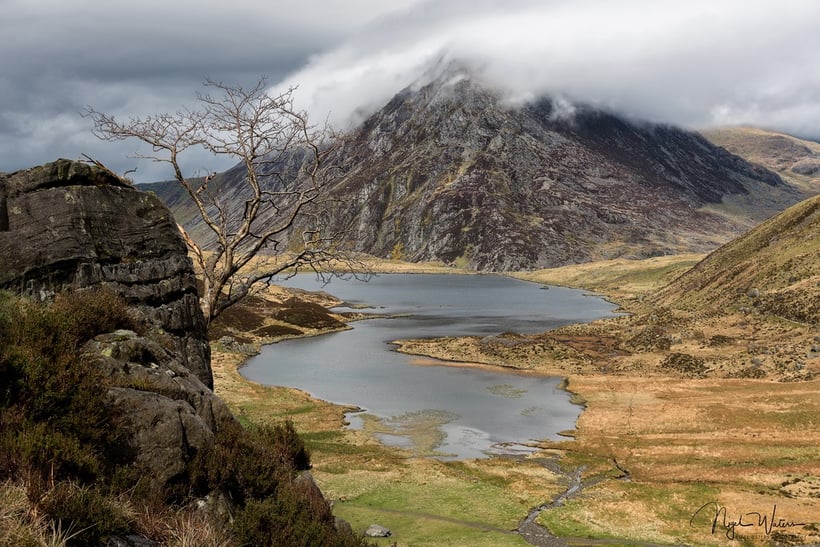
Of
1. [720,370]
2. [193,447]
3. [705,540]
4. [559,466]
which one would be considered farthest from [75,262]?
[720,370]

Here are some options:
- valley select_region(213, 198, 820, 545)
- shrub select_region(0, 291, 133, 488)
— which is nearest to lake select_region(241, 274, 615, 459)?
valley select_region(213, 198, 820, 545)

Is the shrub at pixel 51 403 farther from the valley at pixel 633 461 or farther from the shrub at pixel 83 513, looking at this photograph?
the valley at pixel 633 461

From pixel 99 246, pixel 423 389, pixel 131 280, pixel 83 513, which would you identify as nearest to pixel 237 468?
pixel 83 513

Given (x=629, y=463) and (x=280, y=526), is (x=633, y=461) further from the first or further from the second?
(x=280, y=526)

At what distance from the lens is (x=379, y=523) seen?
102 ft

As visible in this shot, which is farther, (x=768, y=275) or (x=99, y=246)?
(x=768, y=275)

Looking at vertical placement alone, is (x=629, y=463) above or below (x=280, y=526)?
below

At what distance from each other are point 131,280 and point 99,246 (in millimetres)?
1335

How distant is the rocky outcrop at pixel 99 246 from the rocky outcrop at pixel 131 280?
3 cm

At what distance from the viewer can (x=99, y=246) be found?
16656 millimetres

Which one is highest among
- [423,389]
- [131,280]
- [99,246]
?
[99,246]

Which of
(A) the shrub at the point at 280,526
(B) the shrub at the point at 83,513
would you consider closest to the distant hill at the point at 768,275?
(A) the shrub at the point at 280,526

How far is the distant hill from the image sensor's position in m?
106

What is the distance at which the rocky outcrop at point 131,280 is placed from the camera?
39.5 ft
